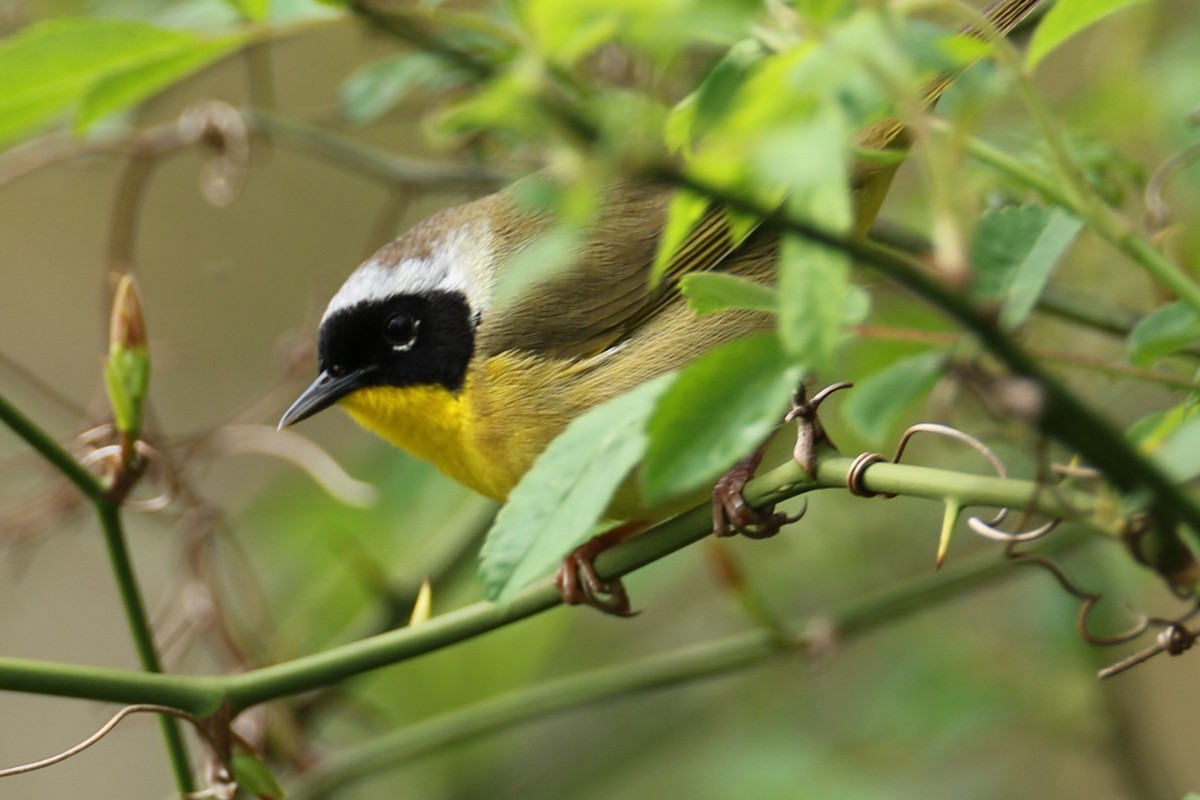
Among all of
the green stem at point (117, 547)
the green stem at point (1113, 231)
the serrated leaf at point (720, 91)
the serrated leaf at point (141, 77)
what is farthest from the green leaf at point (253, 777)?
the green stem at point (1113, 231)

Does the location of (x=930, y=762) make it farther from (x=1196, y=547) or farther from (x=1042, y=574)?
(x=1196, y=547)

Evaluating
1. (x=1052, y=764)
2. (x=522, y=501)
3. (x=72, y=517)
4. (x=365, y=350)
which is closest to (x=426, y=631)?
(x=522, y=501)

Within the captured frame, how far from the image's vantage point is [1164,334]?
48.1 inches

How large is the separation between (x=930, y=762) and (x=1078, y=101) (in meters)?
1.57

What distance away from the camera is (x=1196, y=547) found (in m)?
1.05

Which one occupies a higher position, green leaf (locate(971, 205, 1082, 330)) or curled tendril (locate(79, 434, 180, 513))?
curled tendril (locate(79, 434, 180, 513))

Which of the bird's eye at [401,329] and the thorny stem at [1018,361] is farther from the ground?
the bird's eye at [401,329]

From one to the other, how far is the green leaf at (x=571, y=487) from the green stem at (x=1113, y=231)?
442mm

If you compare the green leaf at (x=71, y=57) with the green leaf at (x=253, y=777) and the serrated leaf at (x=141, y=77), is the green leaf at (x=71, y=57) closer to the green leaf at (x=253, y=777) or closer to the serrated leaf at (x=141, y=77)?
the serrated leaf at (x=141, y=77)

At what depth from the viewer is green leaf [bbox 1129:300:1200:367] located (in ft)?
3.97

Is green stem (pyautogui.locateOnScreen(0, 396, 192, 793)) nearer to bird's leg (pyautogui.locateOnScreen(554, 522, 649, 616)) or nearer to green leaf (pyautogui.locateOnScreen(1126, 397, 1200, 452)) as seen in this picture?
bird's leg (pyautogui.locateOnScreen(554, 522, 649, 616))

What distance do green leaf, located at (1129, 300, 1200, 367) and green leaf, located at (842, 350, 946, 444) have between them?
18 centimetres

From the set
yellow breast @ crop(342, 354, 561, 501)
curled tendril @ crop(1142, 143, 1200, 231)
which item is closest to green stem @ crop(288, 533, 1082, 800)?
yellow breast @ crop(342, 354, 561, 501)

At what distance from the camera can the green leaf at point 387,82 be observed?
232 centimetres
